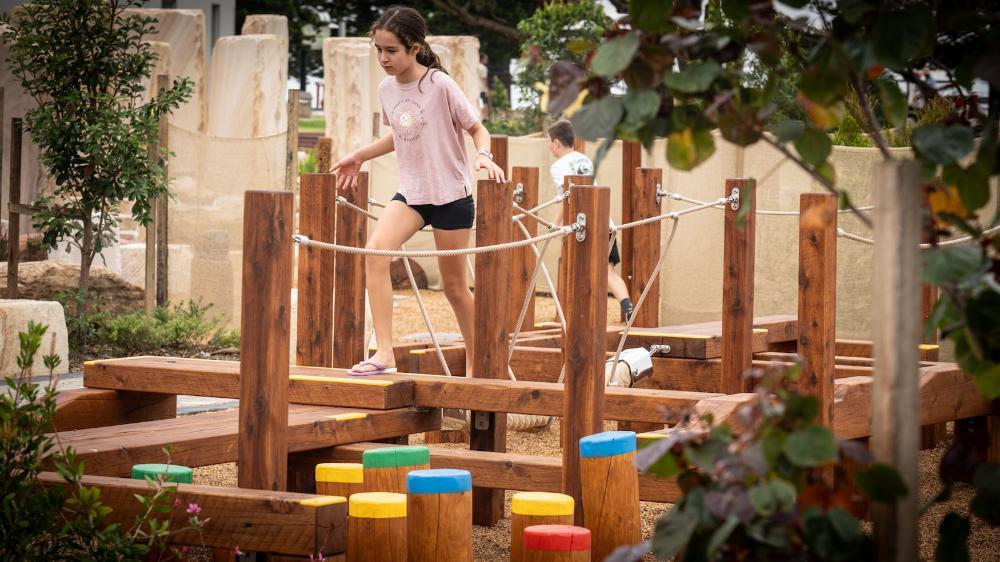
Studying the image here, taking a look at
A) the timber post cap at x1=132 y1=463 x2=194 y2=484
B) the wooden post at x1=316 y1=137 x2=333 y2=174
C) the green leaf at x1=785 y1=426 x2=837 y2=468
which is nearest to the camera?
the green leaf at x1=785 y1=426 x2=837 y2=468

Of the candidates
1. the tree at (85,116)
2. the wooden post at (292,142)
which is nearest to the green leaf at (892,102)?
the tree at (85,116)

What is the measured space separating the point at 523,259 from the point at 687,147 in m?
5.53

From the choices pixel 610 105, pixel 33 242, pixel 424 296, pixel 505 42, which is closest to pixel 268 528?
pixel 610 105

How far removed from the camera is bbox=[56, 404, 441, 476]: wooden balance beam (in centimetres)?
428

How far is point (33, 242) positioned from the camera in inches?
445

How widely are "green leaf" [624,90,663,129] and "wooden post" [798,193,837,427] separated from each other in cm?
340

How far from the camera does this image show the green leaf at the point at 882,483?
1.78m

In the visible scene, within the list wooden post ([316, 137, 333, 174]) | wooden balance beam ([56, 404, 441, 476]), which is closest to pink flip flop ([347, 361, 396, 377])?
wooden balance beam ([56, 404, 441, 476])

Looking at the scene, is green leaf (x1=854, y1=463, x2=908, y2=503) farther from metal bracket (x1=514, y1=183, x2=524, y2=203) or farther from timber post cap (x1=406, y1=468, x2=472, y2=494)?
metal bracket (x1=514, y1=183, x2=524, y2=203)

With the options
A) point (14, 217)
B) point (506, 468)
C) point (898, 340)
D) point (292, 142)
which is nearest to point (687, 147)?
point (898, 340)

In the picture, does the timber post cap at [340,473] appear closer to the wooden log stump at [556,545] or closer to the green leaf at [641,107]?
the wooden log stump at [556,545]

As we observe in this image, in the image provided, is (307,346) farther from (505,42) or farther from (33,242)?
Answer: (505,42)

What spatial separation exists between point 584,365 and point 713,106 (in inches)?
101

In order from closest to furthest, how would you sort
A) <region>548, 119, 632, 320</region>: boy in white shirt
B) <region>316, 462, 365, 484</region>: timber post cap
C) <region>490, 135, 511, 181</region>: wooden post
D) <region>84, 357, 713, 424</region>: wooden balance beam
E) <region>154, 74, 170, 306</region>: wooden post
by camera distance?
1. <region>316, 462, 365, 484</region>: timber post cap
2. <region>84, 357, 713, 424</region>: wooden balance beam
3. <region>490, 135, 511, 181</region>: wooden post
4. <region>548, 119, 632, 320</region>: boy in white shirt
5. <region>154, 74, 170, 306</region>: wooden post
